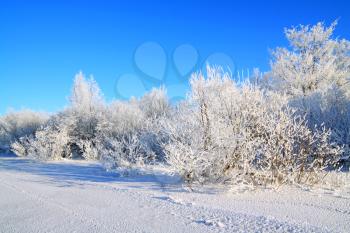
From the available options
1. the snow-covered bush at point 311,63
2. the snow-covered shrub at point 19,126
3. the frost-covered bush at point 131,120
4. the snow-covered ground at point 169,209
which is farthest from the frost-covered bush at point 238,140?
the snow-covered shrub at point 19,126

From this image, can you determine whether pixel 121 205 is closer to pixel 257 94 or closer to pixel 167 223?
pixel 167 223

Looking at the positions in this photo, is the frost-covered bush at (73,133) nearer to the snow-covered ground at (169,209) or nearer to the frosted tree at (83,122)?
the frosted tree at (83,122)

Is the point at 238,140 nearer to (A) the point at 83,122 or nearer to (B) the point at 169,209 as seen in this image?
(B) the point at 169,209

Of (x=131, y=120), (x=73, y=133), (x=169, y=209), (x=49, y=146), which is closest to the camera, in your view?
(x=169, y=209)

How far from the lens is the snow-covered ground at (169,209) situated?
388 centimetres

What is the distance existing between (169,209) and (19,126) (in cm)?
2338

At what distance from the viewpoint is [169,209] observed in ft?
15.2

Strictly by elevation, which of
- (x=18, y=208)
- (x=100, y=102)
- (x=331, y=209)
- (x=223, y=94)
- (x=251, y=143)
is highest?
(x=100, y=102)

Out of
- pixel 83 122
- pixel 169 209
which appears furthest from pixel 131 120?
pixel 169 209

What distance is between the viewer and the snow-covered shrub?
23.9 metres

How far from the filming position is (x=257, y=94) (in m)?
7.05

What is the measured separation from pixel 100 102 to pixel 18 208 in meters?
17.6

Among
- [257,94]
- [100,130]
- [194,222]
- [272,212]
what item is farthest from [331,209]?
[100,130]

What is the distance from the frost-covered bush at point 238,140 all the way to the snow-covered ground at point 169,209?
0.46m
